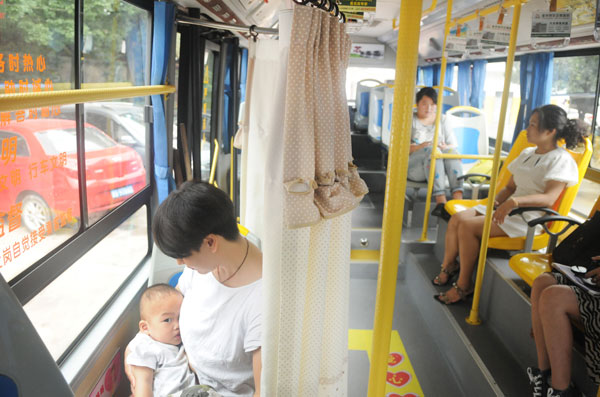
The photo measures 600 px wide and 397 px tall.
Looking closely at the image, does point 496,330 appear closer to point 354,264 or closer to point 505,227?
point 505,227

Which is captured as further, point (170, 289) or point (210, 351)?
point (170, 289)

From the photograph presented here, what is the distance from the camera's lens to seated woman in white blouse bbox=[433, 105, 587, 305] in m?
3.12

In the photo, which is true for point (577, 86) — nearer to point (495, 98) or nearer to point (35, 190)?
point (495, 98)

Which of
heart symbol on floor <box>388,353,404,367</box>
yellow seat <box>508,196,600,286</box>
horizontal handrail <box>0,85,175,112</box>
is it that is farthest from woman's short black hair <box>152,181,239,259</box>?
heart symbol on floor <box>388,353,404,367</box>

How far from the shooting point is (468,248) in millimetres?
3443

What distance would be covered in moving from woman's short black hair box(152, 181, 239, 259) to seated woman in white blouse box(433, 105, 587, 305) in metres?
2.36

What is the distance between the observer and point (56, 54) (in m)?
1.95

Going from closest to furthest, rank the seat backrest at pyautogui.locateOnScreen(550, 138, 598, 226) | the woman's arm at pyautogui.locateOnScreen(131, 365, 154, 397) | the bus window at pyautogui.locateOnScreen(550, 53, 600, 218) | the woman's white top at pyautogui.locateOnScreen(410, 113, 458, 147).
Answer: the woman's arm at pyautogui.locateOnScreen(131, 365, 154, 397) < the seat backrest at pyautogui.locateOnScreen(550, 138, 598, 226) < the bus window at pyautogui.locateOnScreen(550, 53, 600, 218) < the woman's white top at pyautogui.locateOnScreen(410, 113, 458, 147)

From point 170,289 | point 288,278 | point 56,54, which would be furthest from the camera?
point 170,289

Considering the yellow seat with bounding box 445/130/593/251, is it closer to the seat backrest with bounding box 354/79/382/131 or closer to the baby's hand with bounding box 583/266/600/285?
the baby's hand with bounding box 583/266/600/285

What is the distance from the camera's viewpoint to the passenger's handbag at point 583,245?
7.88 feet

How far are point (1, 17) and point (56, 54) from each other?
37cm

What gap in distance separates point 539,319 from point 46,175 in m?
2.70

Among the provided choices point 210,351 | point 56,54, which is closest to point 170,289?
point 210,351
